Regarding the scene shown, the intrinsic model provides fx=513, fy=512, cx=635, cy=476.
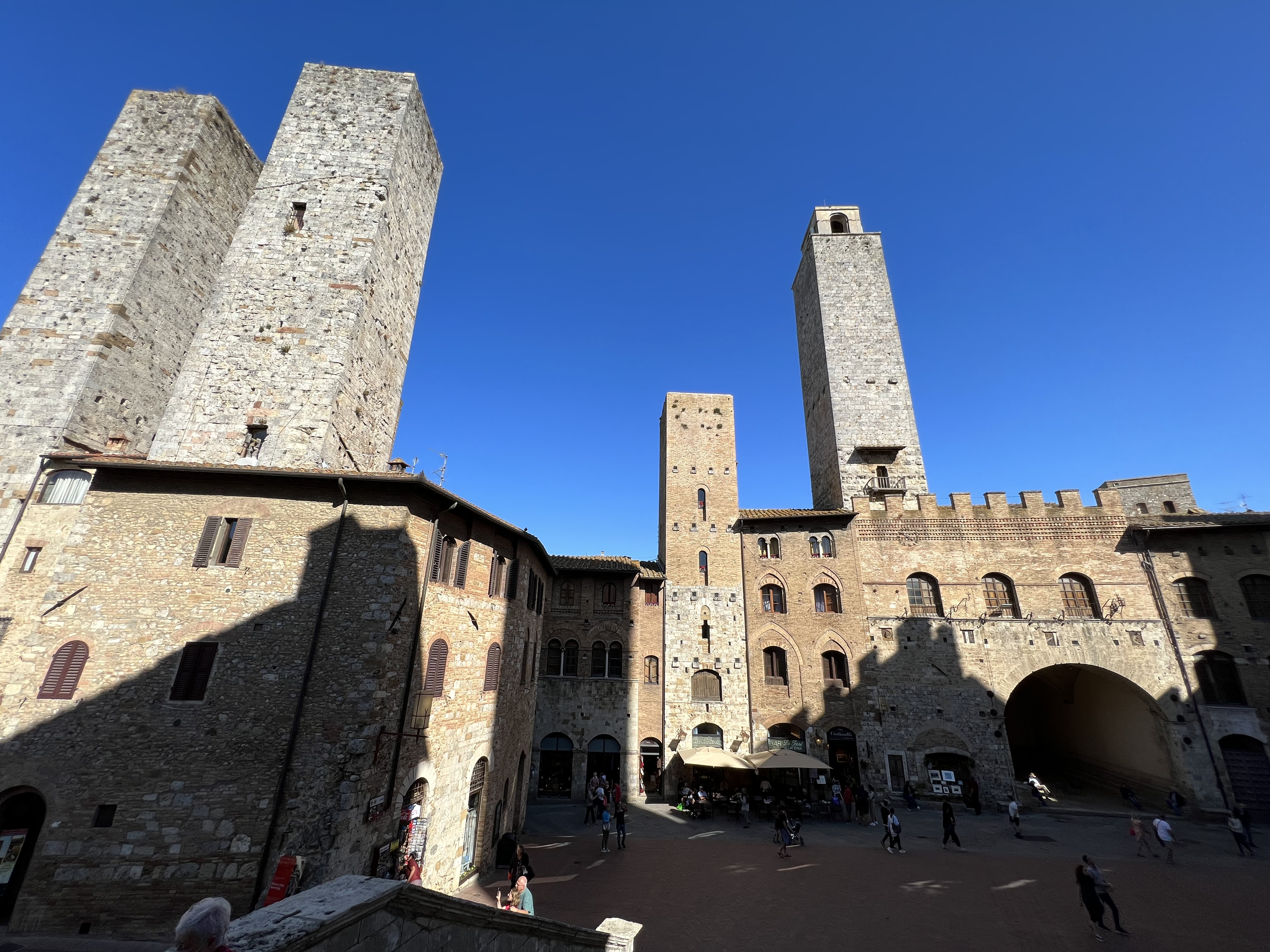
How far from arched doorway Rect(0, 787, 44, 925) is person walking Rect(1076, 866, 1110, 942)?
65.2 feet

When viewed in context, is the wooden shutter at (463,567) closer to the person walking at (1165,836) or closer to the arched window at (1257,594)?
the person walking at (1165,836)

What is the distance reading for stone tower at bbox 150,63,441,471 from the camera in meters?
14.2

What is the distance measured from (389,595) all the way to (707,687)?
53.4ft

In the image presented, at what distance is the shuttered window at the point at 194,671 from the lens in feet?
32.4

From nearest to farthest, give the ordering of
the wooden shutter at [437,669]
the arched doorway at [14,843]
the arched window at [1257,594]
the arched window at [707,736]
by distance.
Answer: the arched doorway at [14,843], the wooden shutter at [437,669], the arched window at [1257,594], the arched window at [707,736]

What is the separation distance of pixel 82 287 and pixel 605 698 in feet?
73.0

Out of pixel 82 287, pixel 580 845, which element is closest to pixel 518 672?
pixel 580 845

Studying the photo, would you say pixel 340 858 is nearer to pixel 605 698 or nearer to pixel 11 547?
pixel 11 547

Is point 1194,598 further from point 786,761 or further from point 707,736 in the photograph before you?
point 707,736

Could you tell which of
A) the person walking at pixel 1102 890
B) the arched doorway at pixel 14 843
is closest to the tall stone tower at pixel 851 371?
the person walking at pixel 1102 890

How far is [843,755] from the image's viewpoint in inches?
831

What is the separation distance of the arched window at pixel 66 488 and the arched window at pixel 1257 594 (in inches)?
1485

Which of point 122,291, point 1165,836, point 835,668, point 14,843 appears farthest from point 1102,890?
point 122,291

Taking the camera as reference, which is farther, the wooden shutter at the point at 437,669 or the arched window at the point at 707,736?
the arched window at the point at 707,736
